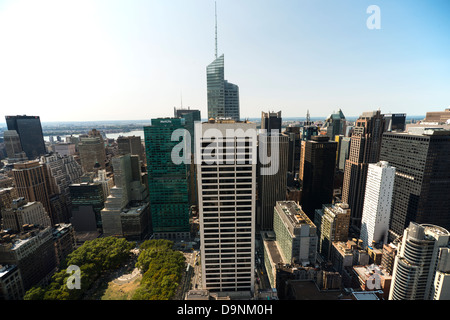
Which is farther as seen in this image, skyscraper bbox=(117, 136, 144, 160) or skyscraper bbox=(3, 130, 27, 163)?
skyscraper bbox=(117, 136, 144, 160)

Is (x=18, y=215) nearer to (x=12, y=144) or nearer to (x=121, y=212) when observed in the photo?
(x=121, y=212)

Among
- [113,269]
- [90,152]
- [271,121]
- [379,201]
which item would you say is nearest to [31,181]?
[113,269]

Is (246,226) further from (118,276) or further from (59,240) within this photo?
(59,240)

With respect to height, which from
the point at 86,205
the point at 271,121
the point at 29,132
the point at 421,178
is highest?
the point at 271,121

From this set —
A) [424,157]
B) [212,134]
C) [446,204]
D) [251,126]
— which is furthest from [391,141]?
[212,134]

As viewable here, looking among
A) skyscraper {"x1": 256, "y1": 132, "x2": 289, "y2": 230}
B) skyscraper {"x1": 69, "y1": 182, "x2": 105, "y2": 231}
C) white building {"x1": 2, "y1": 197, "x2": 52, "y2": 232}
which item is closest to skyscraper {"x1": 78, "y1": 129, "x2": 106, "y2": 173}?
skyscraper {"x1": 69, "y1": 182, "x2": 105, "y2": 231}

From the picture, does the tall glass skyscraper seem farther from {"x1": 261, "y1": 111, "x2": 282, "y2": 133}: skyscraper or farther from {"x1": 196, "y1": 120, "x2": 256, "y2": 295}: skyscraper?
{"x1": 261, "y1": 111, "x2": 282, "y2": 133}: skyscraper
